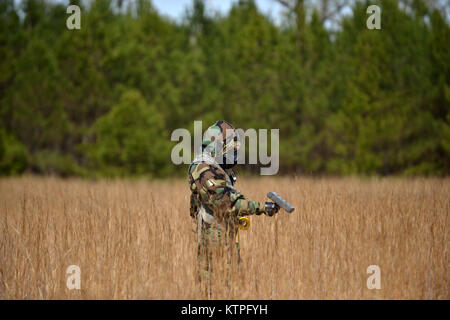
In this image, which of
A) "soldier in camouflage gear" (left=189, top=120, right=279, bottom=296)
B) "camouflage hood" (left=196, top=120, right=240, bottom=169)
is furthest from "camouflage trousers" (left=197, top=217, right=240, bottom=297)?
"camouflage hood" (left=196, top=120, right=240, bottom=169)

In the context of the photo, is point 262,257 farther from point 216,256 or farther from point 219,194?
point 219,194

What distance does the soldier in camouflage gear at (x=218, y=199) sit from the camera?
362 cm

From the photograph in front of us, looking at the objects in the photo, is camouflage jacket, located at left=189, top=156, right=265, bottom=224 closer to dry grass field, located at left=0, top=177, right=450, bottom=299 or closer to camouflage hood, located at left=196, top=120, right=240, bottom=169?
camouflage hood, located at left=196, top=120, right=240, bottom=169

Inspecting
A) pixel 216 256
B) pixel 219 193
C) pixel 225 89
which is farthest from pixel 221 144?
pixel 225 89

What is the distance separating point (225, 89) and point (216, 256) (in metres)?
13.2

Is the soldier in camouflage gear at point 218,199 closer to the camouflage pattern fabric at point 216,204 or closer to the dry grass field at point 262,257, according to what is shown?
the camouflage pattern fabric at point 216,204

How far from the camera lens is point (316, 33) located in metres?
16.9

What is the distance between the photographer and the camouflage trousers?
381cm

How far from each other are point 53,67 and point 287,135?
26.1ft

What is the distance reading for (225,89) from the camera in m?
16.6

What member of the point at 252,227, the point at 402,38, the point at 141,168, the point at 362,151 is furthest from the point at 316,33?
the point at 252,227

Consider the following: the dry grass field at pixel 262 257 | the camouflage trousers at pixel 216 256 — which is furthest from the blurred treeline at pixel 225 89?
the camouflage trousers at pixel 216 256

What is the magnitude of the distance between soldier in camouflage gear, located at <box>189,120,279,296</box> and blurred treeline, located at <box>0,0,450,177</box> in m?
10.4
